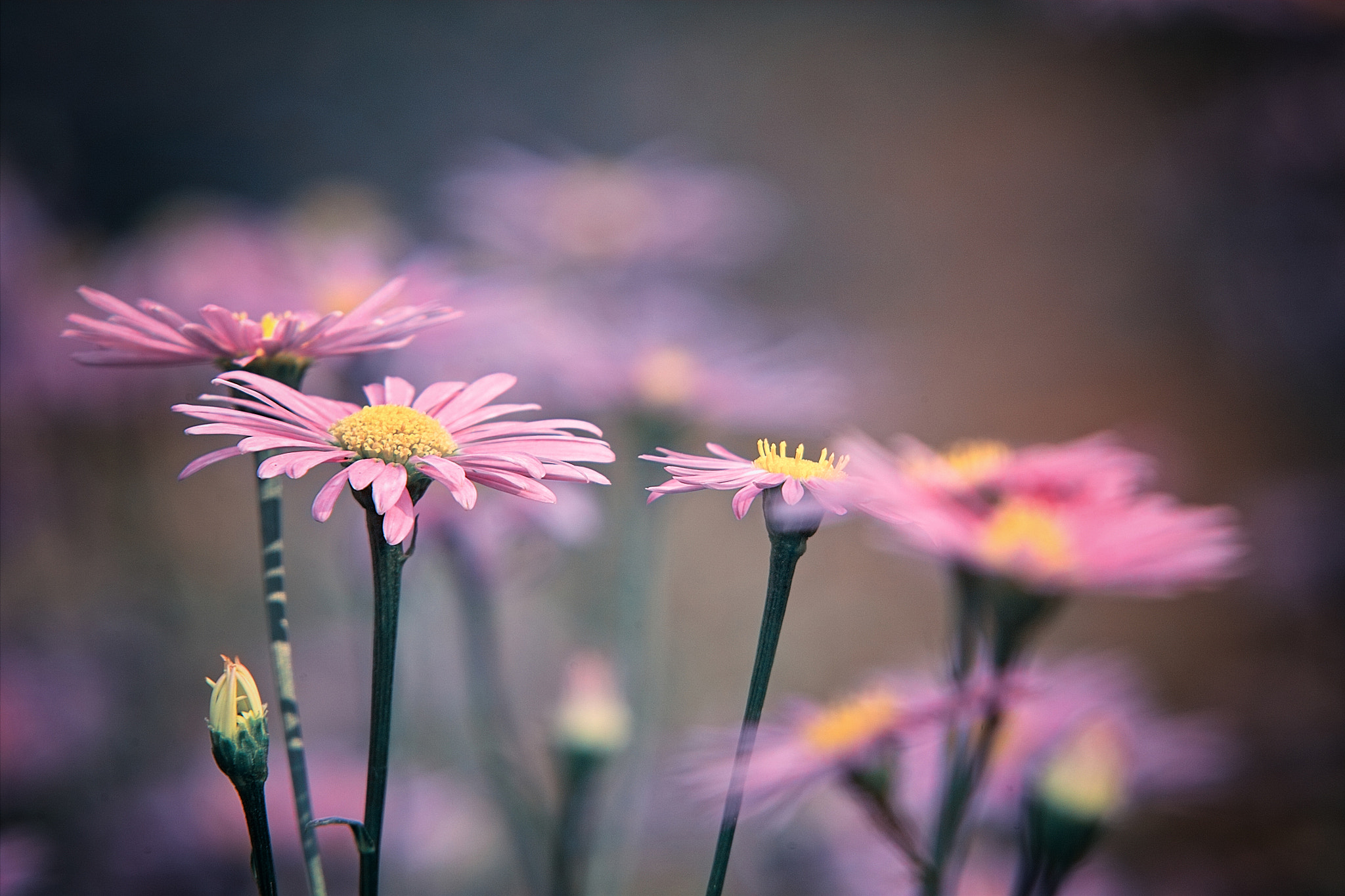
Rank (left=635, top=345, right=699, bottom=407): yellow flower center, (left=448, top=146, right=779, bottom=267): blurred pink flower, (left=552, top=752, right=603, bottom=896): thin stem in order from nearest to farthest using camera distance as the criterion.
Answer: (left=552, top=752, right=603, bottom=896): thin stem, (left=635, top=345, right=699, bottom=407): yellow flower center, (left=448, top=146, right=779, bottom=267): blurred pink flower

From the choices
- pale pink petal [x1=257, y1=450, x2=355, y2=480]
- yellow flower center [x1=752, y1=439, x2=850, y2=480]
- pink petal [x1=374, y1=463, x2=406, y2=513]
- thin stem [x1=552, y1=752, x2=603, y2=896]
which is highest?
yellow flower center [x1=752, y1=439, x2=850, y2=480]

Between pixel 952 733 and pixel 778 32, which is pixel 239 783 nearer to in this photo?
pixel 952 733

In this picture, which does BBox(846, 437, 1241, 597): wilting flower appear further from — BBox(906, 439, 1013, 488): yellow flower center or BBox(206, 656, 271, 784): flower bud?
BBox(206, 656, 271, 784): flower bud

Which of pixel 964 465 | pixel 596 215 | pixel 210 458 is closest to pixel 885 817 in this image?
pixel 964 465

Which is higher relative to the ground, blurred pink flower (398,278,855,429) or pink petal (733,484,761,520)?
blurred pink flower (398,278,855,429)

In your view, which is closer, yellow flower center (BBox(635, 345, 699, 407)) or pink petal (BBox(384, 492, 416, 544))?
pink petal (BBox(384, 492, 416, 544))

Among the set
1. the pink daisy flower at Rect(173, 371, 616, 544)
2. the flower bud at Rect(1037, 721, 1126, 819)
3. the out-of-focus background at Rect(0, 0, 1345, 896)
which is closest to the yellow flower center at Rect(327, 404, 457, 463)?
the pink daisy flower at Rect(173, 371, 616, 544)

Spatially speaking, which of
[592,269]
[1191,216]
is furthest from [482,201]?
[1191,216]
